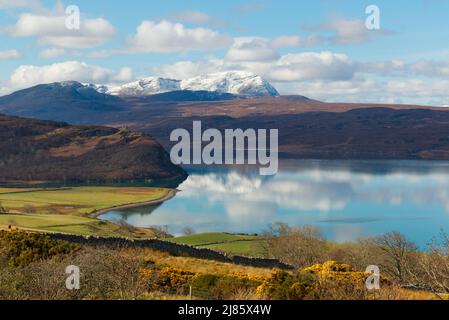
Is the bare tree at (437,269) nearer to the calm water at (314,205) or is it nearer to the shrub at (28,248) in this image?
the shrub at (28,248)

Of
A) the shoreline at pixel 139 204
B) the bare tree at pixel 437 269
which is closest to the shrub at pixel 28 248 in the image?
the bare tree at pixel 437 269

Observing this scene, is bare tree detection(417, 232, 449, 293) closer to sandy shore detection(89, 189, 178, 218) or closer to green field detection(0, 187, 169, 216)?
green field detection(0, 187, 169, 216)

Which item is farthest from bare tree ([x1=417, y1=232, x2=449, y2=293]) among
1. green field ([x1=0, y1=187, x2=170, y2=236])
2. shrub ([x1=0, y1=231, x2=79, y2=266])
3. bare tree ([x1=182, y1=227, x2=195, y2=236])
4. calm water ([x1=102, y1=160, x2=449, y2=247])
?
bare tree ([x1=182, y1=227, x2=195, y2=236])

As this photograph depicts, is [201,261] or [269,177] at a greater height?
[201,261]
